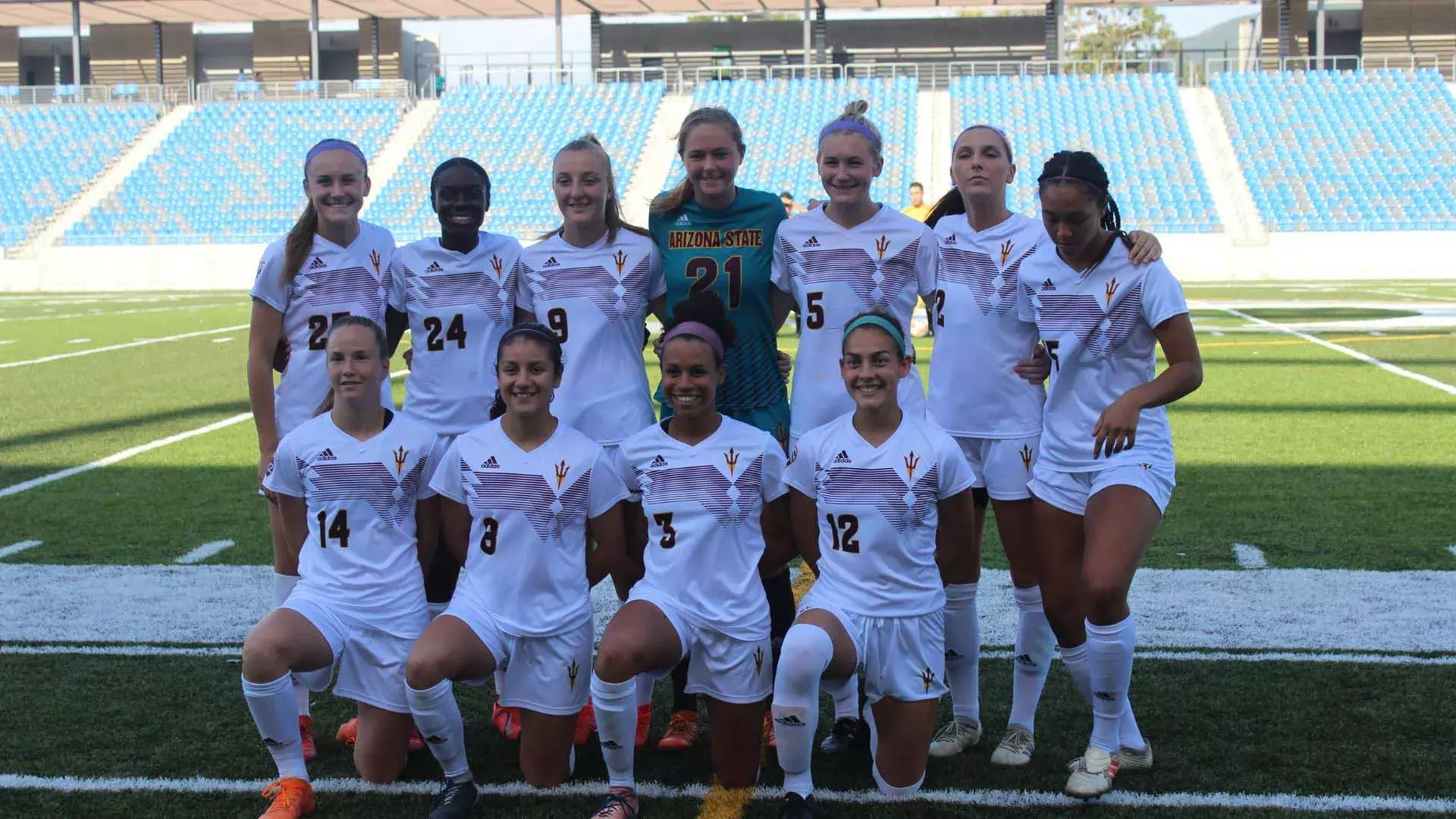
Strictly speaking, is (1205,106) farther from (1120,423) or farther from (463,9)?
(1120,423)

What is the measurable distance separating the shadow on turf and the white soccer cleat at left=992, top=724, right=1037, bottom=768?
783 cm

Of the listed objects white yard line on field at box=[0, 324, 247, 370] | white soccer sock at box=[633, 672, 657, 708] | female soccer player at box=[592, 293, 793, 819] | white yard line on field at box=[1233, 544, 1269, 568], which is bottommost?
white yard line on field at box=[0, 324, 247, 370]

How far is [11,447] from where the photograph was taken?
939 centimetres

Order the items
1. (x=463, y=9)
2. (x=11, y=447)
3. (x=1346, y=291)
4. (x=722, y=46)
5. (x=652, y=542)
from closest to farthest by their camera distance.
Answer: (x=652, y=542) < (x=11, y=447) < (x=1346, y=291) < (x=463, y=9) < (x=722, y=46)

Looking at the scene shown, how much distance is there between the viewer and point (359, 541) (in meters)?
3.83

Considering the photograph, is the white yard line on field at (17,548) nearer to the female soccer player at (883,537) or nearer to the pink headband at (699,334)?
the pink headband at (699,334)

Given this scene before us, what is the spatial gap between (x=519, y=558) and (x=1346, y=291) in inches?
933

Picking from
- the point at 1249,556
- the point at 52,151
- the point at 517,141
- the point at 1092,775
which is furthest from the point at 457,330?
the point at 52,151

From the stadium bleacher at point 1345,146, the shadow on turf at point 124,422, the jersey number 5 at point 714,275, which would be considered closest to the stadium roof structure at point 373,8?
the stadium bleacher at point 1345,146

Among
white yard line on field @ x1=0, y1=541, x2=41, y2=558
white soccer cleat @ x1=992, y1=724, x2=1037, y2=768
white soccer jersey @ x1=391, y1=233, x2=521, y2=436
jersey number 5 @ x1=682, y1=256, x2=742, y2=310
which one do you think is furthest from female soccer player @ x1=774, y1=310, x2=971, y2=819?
white yard line on field @ x1=0, y1=541, x2=41, y2=558

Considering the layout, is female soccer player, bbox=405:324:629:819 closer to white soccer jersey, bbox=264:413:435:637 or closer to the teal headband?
white soccer jersey, bbox=264:413:435:637

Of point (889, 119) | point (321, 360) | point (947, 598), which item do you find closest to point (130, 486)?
point (321, 360)

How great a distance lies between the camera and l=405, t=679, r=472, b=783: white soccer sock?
352cm

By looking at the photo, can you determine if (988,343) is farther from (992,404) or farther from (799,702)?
(799,702)
